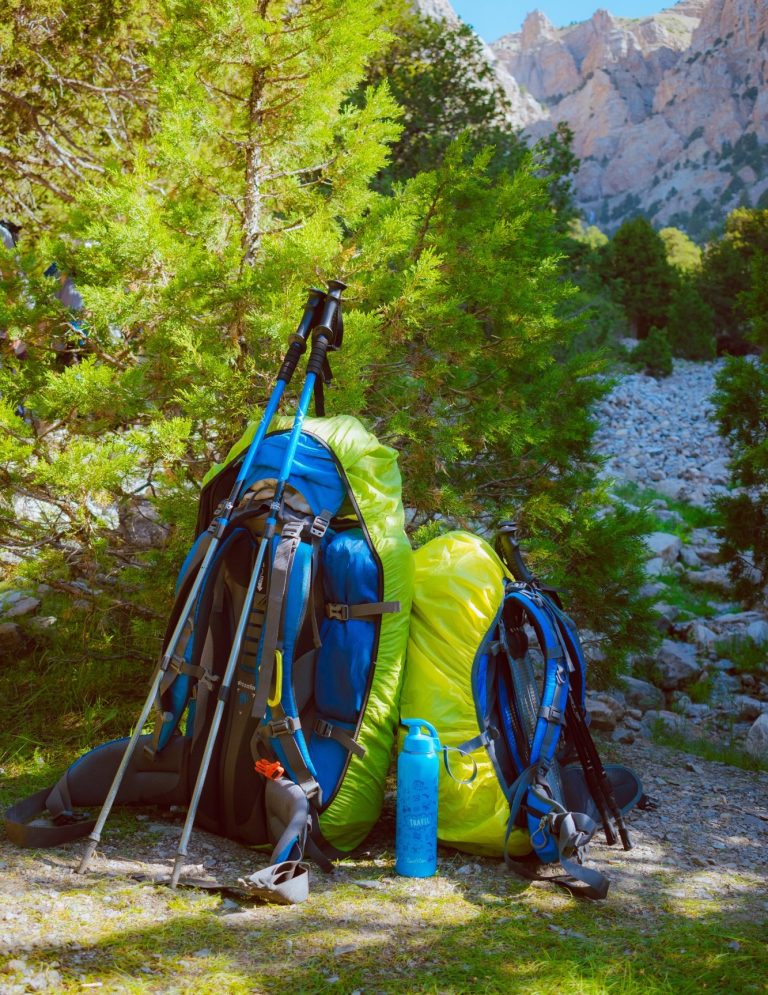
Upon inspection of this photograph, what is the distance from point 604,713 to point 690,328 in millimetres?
22225

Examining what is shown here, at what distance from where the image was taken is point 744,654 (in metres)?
6.07

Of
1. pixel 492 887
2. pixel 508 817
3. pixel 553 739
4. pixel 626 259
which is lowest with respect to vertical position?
pixel 492 887

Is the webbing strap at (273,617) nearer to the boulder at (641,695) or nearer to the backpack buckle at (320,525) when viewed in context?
the backpack buckle at (320,525)

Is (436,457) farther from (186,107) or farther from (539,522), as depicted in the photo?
(186,107)

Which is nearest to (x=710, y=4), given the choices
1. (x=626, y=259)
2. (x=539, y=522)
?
(x=626, y=259)

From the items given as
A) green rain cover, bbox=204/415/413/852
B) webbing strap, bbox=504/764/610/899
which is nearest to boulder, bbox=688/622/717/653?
webbing strap, bbox=504/764/610/899

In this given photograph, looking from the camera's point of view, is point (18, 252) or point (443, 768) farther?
point (18, 252)

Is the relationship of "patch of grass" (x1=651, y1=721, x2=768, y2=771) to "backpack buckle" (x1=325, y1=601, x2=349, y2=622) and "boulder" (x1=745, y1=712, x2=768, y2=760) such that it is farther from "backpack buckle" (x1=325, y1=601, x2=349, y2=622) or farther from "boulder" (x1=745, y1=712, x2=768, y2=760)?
"backpack buckle" (x1=325, y1=601, x2=349, y2=622)

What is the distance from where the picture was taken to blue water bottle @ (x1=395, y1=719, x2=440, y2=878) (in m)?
2.58

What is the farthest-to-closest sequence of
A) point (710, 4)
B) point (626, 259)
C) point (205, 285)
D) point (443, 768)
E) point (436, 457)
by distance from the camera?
point (710, 4)
point (626, 259)
point (436, 457)
point (205, 285)
point (443, 768)

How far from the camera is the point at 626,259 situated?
2680 centimetres

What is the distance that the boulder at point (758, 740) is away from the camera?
4.40 m

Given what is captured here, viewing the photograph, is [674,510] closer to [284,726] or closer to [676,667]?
[676,667]

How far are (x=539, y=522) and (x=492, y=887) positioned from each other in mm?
2192
